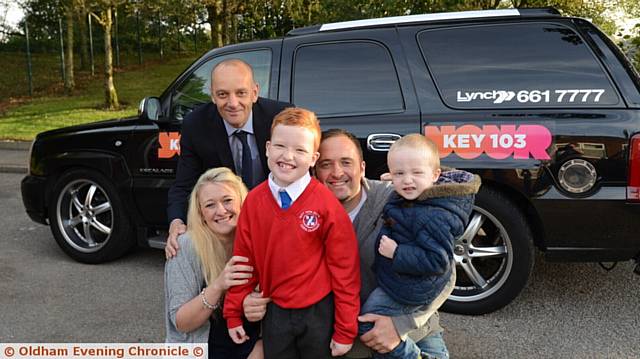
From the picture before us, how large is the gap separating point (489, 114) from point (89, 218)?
10.9 feet

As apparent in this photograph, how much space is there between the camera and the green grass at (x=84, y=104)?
1277 centimetres

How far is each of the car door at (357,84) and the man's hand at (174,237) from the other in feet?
5.07

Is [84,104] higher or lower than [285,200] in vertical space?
lower

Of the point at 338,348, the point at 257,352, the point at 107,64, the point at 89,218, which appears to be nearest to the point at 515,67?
the point at 338,348

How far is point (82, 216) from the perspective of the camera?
186 inches

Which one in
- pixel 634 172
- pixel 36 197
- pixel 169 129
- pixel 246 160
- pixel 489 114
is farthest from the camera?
pixel 36 197

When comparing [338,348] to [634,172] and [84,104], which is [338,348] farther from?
[84,104]

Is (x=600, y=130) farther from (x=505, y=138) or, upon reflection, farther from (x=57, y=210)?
(x=57, y=210)

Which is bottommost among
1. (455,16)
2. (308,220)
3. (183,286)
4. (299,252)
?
(183,286)

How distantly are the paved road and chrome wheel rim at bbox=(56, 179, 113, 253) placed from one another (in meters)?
0.22

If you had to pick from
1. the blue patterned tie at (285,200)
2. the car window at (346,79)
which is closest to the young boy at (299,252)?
the blue patterned tie at (285,200)

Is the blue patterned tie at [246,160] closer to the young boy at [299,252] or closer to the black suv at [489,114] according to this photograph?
the young boy at [299,252]

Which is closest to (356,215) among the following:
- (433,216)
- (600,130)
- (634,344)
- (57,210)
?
(433,216)

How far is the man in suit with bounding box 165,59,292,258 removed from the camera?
8.44ft
